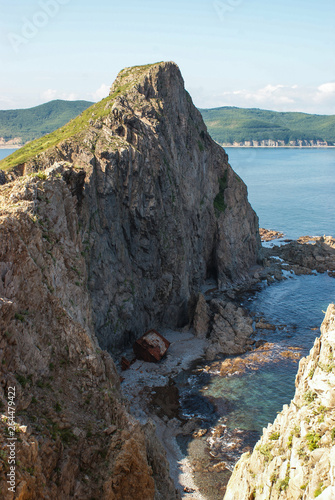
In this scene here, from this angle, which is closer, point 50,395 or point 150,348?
point 50,395

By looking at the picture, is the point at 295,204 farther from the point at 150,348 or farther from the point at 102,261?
the point at 102,261

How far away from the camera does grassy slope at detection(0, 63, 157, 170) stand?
48.5 meters

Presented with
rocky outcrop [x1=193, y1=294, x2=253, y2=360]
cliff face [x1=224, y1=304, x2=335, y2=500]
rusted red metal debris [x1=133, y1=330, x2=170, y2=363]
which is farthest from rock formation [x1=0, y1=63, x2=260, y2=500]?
cliff face [x1=224, y1=304, x2=335, y2=500]

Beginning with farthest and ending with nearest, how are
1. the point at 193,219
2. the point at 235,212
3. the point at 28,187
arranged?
the point at 235,212, the point at 193,219, the point at 28,187

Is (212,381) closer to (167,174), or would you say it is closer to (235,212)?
(167,174)

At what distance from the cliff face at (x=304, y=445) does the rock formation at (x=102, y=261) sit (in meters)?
5.57

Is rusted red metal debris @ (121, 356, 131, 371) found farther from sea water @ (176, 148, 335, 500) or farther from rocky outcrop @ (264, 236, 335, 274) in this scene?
rocky outcrop @ (264, 236, 335, 274)

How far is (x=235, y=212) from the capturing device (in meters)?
79.1

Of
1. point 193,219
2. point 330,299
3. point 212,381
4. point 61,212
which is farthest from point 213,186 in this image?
point 61,212

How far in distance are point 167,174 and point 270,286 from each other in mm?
28442

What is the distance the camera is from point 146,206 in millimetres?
54250

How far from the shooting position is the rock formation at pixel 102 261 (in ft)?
65.1

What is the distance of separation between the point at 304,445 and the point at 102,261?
33.9m

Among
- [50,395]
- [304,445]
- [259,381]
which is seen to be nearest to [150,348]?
[259,381]
